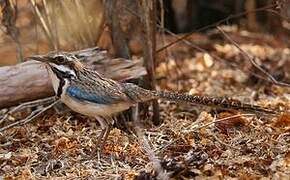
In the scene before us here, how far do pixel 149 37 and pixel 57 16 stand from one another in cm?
88

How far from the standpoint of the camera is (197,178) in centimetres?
399

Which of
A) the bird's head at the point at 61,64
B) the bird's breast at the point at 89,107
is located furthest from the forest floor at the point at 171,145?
the bird's head at the point at 61,64

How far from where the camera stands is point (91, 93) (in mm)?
4504

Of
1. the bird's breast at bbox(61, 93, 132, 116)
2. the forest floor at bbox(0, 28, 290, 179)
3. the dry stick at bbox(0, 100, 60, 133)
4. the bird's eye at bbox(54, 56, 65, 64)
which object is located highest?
the bird's eye at bbox(54, 56, 65, 64)

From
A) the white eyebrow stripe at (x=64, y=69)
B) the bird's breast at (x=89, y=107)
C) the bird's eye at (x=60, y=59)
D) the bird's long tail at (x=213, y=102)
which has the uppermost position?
Answer: the bird's eye at (x=60, y=59)

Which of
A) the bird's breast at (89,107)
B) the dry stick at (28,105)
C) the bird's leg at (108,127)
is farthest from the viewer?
the dry stick at (28,105)

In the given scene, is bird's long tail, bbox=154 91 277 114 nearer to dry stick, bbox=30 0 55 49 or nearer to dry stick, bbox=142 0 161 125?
dry stick, bbox=142 0 161 125

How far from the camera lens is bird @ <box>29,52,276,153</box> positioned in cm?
448

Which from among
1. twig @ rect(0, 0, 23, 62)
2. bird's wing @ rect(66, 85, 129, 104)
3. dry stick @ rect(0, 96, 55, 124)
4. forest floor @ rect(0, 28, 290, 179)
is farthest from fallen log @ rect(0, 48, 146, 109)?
bird's wing @ rect(66, 85, 129, 104)

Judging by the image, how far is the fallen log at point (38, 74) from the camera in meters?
5.12

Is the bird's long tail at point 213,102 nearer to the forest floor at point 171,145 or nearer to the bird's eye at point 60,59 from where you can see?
the forest floor at point 171,145

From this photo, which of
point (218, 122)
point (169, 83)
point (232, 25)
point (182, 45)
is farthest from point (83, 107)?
point (232, 25)

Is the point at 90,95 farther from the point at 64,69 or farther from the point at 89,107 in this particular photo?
the point at 64,69

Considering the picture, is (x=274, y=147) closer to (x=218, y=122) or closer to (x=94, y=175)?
(x=218, y=122)
